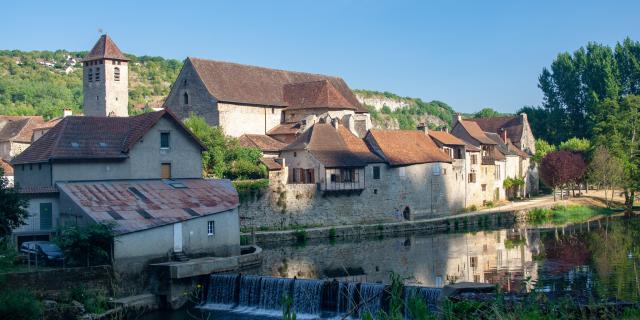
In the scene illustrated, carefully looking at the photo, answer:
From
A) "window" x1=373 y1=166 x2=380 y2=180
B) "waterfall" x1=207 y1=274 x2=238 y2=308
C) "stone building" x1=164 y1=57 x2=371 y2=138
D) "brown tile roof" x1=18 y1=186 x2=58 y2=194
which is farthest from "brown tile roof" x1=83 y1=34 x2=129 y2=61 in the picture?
"waterfall" x1=207 y1=274 x2=238 y2=308

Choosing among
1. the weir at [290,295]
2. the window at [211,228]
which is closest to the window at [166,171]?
the window at [211,228]

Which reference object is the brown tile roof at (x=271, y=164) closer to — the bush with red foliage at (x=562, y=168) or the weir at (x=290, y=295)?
the weir at (x=290, y=295)

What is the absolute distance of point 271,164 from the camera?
46.0m

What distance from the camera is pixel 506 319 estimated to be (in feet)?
Answer: 26.3

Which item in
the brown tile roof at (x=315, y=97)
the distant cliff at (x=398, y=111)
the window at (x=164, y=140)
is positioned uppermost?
the distant cliff at (x=398, y=111)

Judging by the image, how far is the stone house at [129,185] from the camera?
26.5 metres

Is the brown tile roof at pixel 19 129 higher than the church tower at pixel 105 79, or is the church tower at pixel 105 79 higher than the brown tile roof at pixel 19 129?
the church tower at pixel 105 79

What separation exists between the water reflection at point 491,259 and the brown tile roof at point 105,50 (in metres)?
28.1

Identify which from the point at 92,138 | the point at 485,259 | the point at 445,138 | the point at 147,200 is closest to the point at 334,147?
the point at 445,138

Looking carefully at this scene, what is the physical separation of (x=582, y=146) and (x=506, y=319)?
65.1 meters

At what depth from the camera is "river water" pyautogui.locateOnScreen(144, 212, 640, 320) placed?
24953 mm

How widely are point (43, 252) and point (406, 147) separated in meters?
30.0

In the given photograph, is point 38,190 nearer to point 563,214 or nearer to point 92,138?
point 92,138

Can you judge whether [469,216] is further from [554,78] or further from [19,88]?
[19,88]
